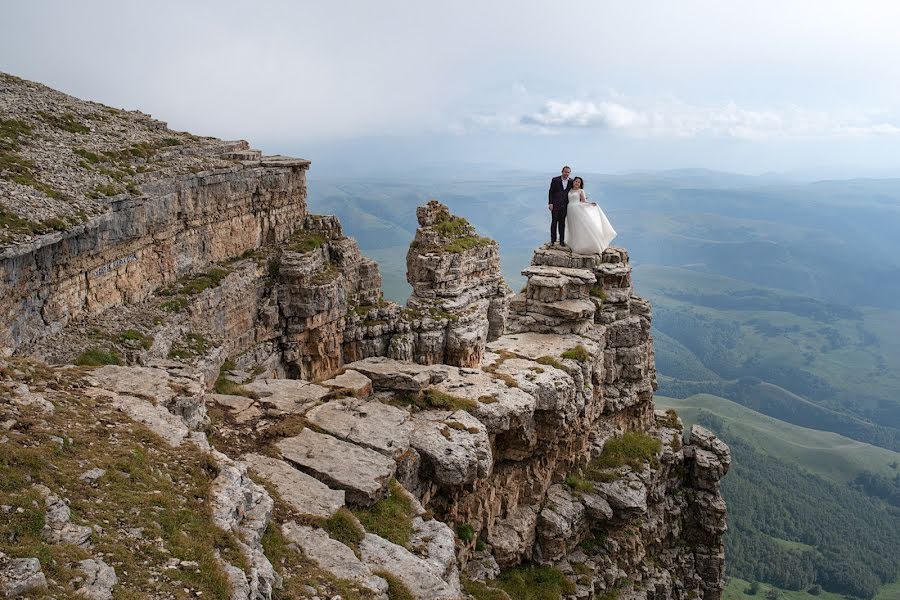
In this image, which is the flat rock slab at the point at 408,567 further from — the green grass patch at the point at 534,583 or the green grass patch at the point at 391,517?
the green grass patch at the point at 534,583

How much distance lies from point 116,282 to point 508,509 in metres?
24.2

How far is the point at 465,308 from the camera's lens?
41500 millimetres

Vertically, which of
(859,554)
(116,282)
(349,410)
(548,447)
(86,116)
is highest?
(86,116)

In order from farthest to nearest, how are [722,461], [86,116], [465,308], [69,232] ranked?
[722,461] → [465,308] → [86,116] → [69,232]

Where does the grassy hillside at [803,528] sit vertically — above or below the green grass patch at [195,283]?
below

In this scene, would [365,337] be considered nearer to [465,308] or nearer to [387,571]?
[465,308]

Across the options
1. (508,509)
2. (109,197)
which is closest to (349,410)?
(508,509)

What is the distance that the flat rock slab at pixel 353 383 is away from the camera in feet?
95.0

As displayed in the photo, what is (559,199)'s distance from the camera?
44.7m

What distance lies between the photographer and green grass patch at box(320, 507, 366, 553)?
1884 centimetres

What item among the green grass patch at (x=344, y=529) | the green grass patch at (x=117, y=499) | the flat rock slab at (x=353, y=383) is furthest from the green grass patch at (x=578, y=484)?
the green grass patch at (x=117, y=499)

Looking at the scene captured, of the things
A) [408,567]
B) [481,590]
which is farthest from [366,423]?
[481,590]

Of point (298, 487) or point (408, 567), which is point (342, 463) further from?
point (408, 567)

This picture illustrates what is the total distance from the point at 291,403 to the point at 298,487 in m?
6.49
